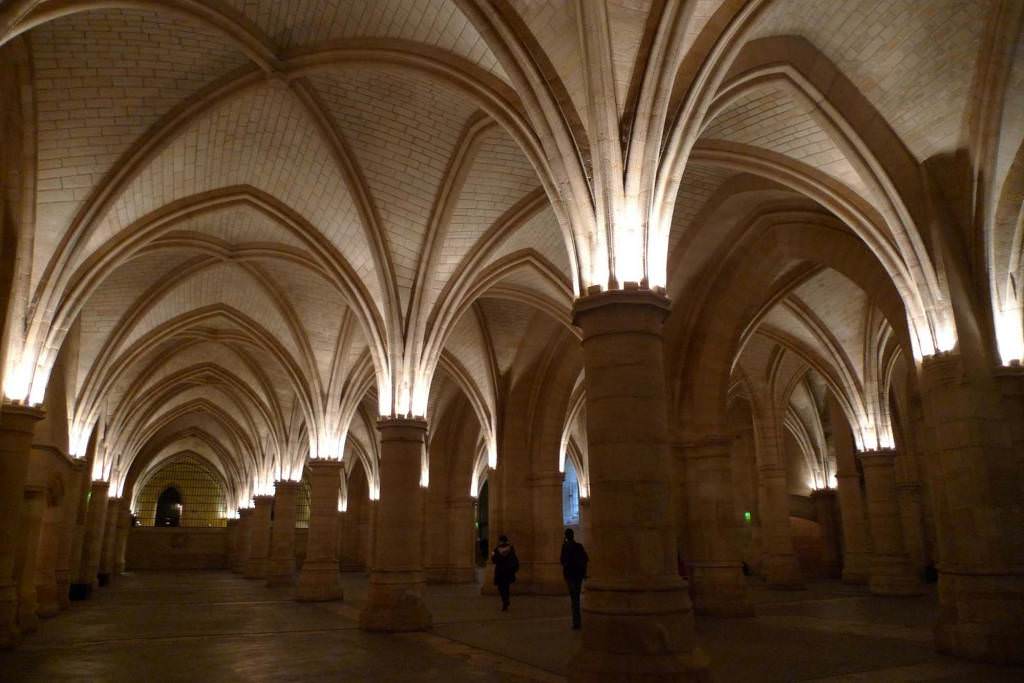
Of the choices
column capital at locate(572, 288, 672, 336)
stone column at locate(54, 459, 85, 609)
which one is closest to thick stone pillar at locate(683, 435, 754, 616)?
column capital at locate(572, 288, 672, 336)

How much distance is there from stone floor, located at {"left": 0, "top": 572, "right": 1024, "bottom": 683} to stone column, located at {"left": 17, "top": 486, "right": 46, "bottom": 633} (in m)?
0.41

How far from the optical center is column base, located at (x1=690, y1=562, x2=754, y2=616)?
1339cm

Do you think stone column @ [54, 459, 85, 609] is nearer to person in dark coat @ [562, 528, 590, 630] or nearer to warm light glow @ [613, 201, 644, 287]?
person in dark coat @ [562, 528, 590, 630]

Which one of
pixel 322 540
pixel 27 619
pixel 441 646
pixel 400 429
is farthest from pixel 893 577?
pixel 27 619

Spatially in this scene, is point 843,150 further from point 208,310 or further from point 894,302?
point 208,310

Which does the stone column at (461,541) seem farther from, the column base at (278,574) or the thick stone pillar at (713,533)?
the thick stone pillar at (713,533)

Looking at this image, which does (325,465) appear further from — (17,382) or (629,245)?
(629,245)

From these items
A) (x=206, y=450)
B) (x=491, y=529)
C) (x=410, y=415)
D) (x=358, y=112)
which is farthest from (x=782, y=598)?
(x=206, y=450)

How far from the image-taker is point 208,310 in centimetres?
2042

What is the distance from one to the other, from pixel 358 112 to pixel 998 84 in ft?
30.1

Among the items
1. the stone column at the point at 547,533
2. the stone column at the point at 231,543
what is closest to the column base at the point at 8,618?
the stone column at the point at 547,533

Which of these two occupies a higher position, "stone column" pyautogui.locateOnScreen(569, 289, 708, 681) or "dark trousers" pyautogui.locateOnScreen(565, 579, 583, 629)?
"stone column" pyautogui.locateOnScreen(569, 289, 708, 681)

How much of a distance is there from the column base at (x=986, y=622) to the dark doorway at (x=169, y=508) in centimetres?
4559

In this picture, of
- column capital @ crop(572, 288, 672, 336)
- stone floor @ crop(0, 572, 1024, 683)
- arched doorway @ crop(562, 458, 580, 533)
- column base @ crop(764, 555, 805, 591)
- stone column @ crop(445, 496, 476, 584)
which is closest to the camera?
column capital @ crop(572, 288, 672, 336)
